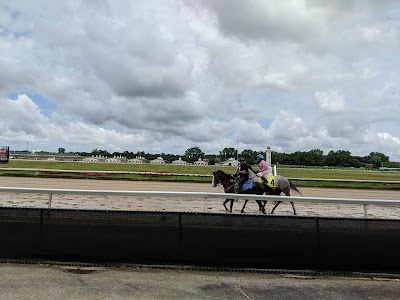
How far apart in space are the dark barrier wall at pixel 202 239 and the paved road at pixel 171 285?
20 cm

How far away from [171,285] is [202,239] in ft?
2.94

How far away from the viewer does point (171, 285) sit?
4.12 metres

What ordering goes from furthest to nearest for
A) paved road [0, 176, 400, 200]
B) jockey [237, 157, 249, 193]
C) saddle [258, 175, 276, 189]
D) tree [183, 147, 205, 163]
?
1. tree [183, 147, 205, 163]
2. paved road [0, 176, 400, 200]
3. saddle [258, 175, 276, 189]
4. jockey [237, 157, 249, 193]

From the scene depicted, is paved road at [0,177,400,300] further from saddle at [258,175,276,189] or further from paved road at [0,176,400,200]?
paved road at [0,176,400,200]

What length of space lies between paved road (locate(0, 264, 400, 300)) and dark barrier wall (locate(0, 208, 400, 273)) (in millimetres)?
204

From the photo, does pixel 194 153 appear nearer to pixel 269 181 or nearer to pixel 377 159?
pixel 377 159

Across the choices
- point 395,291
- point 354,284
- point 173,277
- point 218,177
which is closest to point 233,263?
point 173,277

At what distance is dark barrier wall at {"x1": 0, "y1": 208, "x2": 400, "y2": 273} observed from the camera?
4.84 meters

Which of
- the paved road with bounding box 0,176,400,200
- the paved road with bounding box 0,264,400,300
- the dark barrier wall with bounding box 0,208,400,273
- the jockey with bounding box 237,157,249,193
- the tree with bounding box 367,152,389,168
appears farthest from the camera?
the tree with bounding box 367,152,389,168

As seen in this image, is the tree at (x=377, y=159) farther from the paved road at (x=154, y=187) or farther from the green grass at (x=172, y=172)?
the paved road at (x=154, y=187)

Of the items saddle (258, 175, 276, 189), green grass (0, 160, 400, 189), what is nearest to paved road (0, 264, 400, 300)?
saddle (258, 175, 276, 189)

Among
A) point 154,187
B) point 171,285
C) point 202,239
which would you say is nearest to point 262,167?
point 202,239

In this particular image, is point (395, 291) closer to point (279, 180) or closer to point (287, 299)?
point (287, 299)

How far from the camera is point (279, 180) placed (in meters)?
12.6
